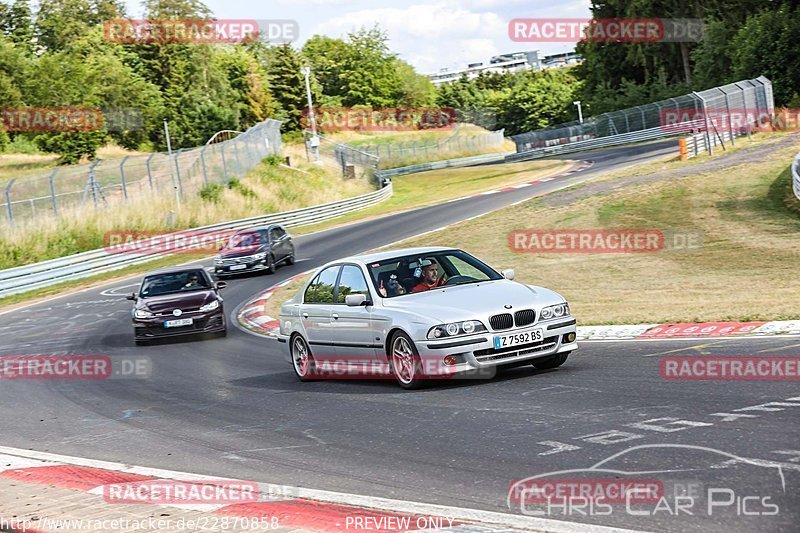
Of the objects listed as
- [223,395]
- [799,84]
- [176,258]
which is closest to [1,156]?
[176,258]

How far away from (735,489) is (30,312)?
81.3ft

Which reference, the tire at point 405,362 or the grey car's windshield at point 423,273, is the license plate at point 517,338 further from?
the grey car's windshield at point 423,273

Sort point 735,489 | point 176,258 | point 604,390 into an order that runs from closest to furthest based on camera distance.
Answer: point 735,489 → point 604,390 → point 176,258

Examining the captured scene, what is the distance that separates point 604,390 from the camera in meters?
9.36

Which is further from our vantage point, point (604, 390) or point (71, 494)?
point (604, 390)

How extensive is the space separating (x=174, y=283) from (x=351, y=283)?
948 cm

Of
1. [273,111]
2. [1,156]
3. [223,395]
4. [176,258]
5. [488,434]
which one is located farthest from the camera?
[273,111]

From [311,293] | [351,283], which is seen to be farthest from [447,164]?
[351,283]

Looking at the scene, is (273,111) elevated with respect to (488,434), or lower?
elevated

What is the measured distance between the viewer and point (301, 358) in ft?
42.2

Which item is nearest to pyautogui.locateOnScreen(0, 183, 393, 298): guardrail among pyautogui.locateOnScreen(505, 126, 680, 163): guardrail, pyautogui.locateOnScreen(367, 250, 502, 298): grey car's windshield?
pyautogui.locateOnScreen(367, 250, 502, 298): grey car's windshield

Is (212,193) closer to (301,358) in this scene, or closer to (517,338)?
(301,358)

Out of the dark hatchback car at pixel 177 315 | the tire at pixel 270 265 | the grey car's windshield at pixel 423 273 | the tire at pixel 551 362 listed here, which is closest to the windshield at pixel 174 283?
the dark hatchback car at pixel 177 315

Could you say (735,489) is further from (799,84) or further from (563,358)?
(799,84)
